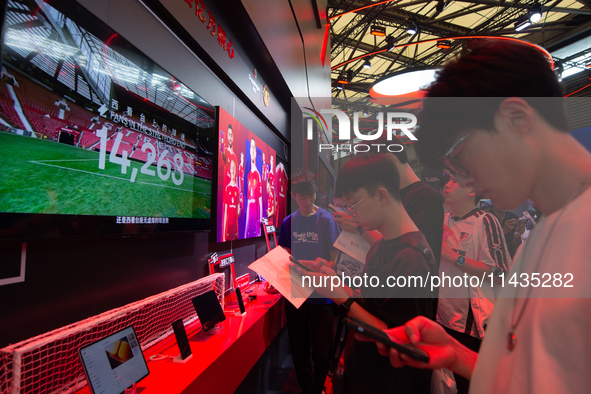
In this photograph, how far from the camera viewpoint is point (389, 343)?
2.18ft

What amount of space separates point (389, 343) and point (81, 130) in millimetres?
1113

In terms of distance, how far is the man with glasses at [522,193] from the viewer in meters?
0.44

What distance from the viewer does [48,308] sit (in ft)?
2.75

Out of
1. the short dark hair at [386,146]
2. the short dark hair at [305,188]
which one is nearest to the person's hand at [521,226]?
the short dark hair at [386,146]

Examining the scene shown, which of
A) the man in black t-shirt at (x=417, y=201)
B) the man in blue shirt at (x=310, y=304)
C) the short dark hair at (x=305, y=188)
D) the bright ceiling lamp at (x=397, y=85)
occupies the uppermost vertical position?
the bright ceiling lamp at (x=397, y=85)

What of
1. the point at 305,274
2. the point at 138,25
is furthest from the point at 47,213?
the point at 305,274

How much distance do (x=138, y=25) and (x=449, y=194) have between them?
238 cm

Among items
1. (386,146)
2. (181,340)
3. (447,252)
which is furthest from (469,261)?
(181,340)

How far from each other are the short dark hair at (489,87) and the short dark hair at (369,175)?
2.26 ft

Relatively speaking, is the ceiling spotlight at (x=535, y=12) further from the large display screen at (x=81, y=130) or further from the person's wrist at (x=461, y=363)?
the person's wrist at (x=461, y=363)

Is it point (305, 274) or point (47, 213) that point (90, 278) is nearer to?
point (47, 213)

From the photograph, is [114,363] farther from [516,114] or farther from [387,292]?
[516,114]

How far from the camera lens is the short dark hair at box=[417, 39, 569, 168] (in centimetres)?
64

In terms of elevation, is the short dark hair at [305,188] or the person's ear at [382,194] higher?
the short dark hair at [305,188]
